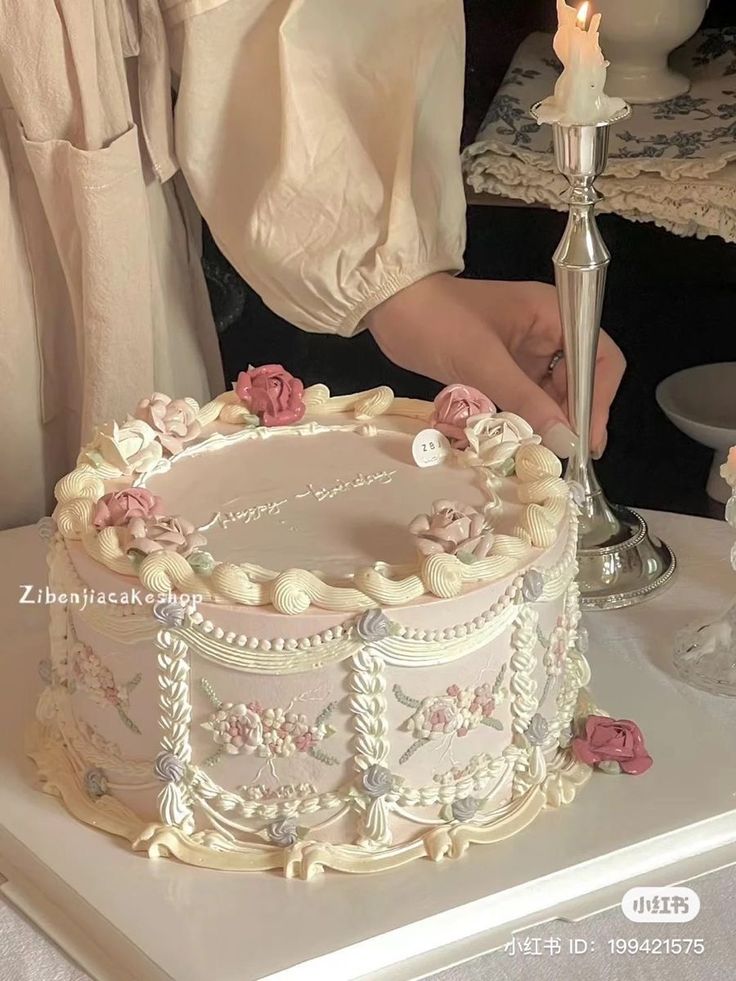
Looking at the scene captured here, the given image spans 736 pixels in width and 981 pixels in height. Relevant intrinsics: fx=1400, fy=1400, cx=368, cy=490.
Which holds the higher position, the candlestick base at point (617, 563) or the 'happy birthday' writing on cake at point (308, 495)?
the 'happy birthday' writing on cake at point (308, 495)

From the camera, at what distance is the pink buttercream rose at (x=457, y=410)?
2.83 ft

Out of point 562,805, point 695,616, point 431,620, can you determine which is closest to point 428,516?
point 431,620

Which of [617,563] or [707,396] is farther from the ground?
[617,563]

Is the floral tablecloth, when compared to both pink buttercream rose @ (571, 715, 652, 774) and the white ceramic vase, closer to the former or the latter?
the white ceramic vase

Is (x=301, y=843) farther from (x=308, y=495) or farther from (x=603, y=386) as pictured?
(x=603, y=386)

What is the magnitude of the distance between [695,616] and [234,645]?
1.29 feet

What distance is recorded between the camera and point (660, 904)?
0.72 m

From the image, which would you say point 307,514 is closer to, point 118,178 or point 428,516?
point 428,516

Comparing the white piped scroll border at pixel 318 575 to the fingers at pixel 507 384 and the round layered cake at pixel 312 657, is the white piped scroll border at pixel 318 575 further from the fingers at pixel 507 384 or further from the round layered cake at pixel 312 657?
the fingers at pixel 507 384

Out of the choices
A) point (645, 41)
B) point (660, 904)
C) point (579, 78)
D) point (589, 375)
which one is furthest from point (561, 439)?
point (645, 41)

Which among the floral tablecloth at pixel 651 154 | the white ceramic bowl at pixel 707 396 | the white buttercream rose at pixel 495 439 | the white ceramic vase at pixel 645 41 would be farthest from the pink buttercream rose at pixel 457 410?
the white ceramic bowl at pixel 707 396

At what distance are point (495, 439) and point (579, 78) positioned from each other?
0.72 feet

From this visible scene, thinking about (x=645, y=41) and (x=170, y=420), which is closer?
(x=170, y=420)

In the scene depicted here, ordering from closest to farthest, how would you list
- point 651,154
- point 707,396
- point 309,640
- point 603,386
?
point 309,640 → point 603,386 → point 651,154 → point 707,396
